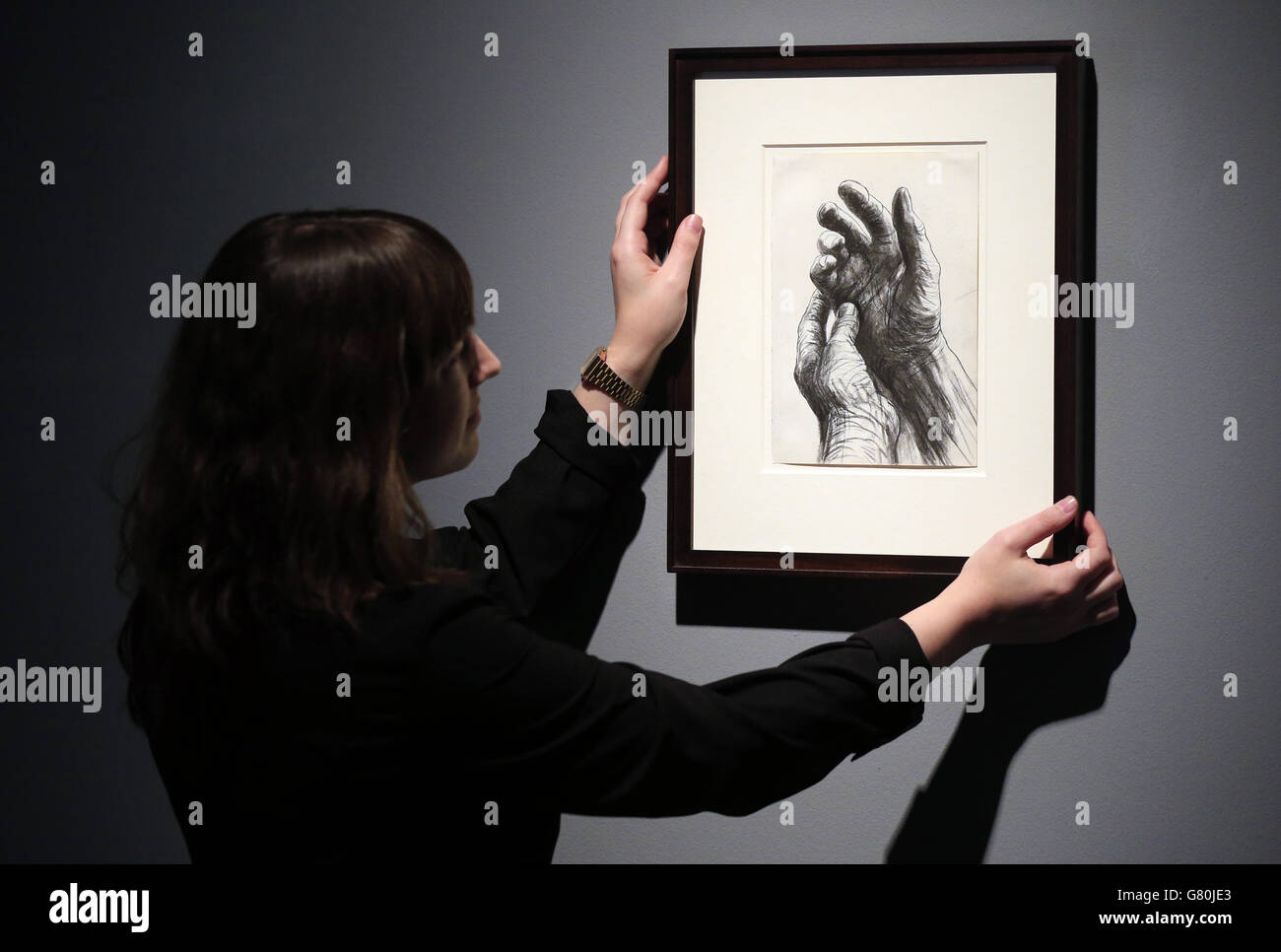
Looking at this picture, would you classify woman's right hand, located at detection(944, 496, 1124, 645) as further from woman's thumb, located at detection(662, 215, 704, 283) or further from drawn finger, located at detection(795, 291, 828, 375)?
woman's thumb, located at detection(662, 215, 704, 283)

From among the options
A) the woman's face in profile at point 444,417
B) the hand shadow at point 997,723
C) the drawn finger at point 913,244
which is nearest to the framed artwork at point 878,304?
the drawn finger at point 913,244

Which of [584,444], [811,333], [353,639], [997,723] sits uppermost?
[811,333]

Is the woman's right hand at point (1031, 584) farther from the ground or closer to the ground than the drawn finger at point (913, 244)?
closer to the ground

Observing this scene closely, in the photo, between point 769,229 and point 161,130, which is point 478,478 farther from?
point 161,130

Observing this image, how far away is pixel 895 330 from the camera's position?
2.74 ft

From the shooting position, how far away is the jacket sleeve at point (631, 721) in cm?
60

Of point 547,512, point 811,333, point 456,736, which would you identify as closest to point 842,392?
point 811,333

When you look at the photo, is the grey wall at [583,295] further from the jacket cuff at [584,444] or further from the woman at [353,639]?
the woman at [353,639]

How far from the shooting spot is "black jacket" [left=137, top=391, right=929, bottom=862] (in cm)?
59

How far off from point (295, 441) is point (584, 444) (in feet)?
0.94

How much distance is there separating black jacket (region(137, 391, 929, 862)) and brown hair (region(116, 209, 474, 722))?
0.10 ft

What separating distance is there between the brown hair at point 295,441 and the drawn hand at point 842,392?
1.18ft

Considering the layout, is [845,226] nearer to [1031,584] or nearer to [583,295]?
[583,295]
